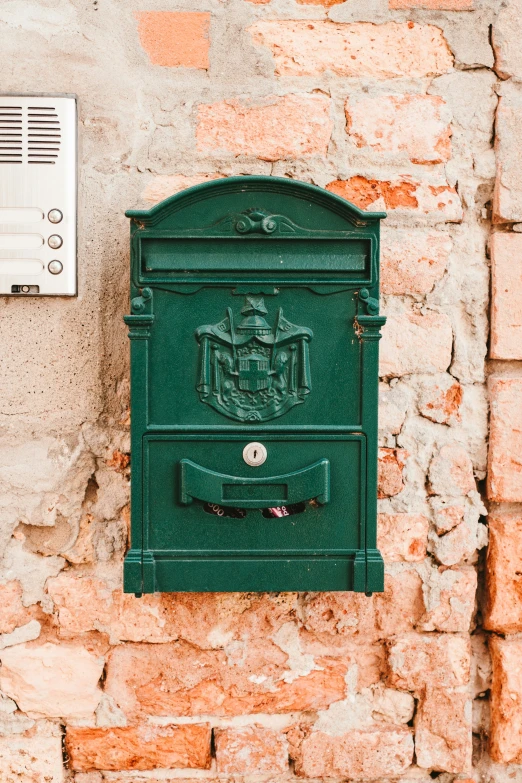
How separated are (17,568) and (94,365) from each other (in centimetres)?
58

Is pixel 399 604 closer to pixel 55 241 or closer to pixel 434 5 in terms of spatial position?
pixel 55 241

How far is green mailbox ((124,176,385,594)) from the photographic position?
1547 mm

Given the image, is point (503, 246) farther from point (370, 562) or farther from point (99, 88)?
point (99, 88)

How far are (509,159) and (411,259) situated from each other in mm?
378

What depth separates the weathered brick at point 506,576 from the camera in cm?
183

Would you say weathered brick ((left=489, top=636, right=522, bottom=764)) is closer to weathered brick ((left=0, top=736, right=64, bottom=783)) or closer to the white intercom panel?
weathered brick ((left=0, top=736, right=64, bottom=783))

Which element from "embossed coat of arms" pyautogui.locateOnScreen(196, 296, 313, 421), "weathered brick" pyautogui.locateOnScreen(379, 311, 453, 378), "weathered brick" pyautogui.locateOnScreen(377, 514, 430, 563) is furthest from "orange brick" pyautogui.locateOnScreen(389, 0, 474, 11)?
"weathered brick" pyautogui.locateOnScreen(377, 514, 430, 563)

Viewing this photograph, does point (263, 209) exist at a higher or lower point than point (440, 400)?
higher

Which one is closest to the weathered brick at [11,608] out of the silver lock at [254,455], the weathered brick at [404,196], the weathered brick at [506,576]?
the silver lock at [254,455]

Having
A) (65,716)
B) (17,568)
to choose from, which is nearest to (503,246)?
(17,568)

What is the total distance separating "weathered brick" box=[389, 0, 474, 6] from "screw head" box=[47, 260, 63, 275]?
44.8 inches

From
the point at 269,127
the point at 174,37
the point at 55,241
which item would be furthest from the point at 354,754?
the point at 174,37

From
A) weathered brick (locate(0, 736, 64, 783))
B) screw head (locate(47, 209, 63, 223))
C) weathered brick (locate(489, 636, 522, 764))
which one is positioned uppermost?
screw head (locate(47, 209, 63, 223))

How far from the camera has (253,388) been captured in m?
1.55
